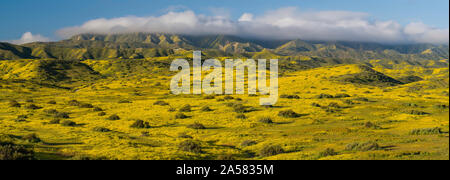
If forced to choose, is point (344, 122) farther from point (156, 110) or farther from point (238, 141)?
point (156, 110)

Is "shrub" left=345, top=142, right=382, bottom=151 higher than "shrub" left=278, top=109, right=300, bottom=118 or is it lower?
higher

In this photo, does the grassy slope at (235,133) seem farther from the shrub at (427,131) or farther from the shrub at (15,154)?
the shrub at (15,154)

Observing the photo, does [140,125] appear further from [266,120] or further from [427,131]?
[427,131]

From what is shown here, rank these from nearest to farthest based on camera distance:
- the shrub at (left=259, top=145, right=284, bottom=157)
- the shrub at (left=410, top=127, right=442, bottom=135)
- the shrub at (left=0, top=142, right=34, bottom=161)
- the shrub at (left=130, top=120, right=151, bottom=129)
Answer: the shrub at (left=0, top=142, right=34, bottom=161), the shrub at (left=259, top=145, right=284, bottom=157), the shrub at (left=410, top=127, right=442, bottom=135), the shrub at (left=130, top=120, right=151, bottom=129)

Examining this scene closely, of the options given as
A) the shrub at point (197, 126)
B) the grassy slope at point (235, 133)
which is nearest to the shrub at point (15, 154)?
the grassy slope at point (235, 133)

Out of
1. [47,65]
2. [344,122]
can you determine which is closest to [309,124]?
[344,122]

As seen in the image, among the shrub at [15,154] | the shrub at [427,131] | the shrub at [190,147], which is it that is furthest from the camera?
the shrub at [427,131]

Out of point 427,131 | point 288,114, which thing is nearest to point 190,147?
point 427,131

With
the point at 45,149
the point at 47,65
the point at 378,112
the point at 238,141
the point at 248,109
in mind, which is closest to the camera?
the point at 45,149

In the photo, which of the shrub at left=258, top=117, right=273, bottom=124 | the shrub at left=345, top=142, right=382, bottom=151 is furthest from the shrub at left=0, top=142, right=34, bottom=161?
the shrub at left=258, top=117, right=273, bottom=124

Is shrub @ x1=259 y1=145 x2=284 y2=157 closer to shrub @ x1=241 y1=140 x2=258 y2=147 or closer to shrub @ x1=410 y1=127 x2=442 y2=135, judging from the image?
shrub @ x1=241 y1=140 x2=258 y2=147

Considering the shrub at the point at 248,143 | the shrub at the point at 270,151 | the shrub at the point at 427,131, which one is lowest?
the shrub at the point at 248,143
